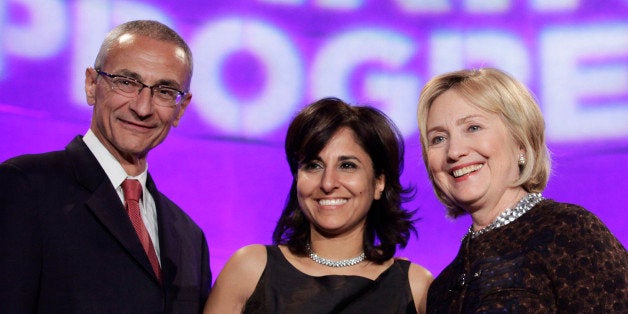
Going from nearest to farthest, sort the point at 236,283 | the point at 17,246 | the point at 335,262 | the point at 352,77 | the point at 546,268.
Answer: the point at 546,268
the point at 17,246
the point at 236,283
the point at 335,262
the point at 352,77

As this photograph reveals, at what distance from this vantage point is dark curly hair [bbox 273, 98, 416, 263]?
2953 mm

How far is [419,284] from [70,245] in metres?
1.30

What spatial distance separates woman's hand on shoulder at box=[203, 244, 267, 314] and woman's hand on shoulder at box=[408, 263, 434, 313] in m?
0.58

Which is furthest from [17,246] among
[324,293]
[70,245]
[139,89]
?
[324,293]

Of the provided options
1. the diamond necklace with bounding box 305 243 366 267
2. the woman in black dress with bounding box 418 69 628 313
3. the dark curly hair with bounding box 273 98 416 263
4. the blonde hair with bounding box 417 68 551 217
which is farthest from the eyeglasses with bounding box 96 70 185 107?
the blonde hair with bounding box 417 68 551 217

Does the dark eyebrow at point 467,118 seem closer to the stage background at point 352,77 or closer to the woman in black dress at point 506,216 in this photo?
the woman in black dress at point 506,216

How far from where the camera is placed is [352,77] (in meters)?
4.43

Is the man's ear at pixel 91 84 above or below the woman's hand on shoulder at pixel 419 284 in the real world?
above

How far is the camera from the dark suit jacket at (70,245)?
2.22m

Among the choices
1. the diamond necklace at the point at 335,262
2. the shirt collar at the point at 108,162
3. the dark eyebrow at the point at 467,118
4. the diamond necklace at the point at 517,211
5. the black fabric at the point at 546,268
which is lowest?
the diamond necklace at the point at 335,262

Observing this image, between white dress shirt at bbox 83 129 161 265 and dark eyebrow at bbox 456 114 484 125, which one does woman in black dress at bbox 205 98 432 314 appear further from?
dark eyebrow at bbox 456 114 484 125

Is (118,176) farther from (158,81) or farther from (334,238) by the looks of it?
(334,238)

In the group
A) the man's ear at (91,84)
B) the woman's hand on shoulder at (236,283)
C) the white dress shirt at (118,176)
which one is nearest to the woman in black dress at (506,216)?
the woman's hand on shoulder at (236,283)

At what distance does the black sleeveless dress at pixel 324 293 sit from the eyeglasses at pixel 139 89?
718mm
